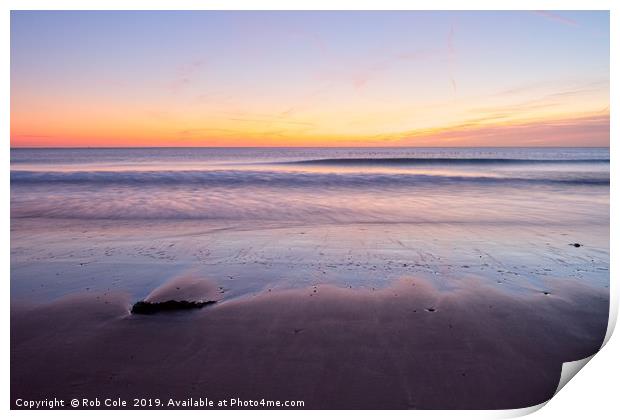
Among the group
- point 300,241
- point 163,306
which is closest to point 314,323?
point 163,306

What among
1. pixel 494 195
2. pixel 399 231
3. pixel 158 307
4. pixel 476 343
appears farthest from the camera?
pixel 494 195

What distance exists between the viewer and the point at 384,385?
8.65 feet

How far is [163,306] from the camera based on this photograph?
362 centimetres

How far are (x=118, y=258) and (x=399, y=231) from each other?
3796 mm

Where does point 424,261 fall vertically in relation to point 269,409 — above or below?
above

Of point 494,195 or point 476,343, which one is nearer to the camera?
point 476,343

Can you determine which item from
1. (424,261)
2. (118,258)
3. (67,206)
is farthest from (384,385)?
(67,206)

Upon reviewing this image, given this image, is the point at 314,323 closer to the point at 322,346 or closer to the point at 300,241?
the point at 322,346

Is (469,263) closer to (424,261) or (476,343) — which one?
(424,261)

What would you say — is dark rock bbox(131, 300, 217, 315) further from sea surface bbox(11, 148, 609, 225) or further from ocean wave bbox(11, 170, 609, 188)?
ocean wave bbox(11, 170, 609, 188)

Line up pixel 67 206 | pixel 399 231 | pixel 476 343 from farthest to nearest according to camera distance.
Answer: pixel 67 206 → pixel 399 231 → pixel 476 343

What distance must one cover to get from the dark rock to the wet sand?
0.09m

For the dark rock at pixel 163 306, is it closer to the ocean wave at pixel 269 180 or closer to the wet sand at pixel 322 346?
the wet sand at pixel 322 346
